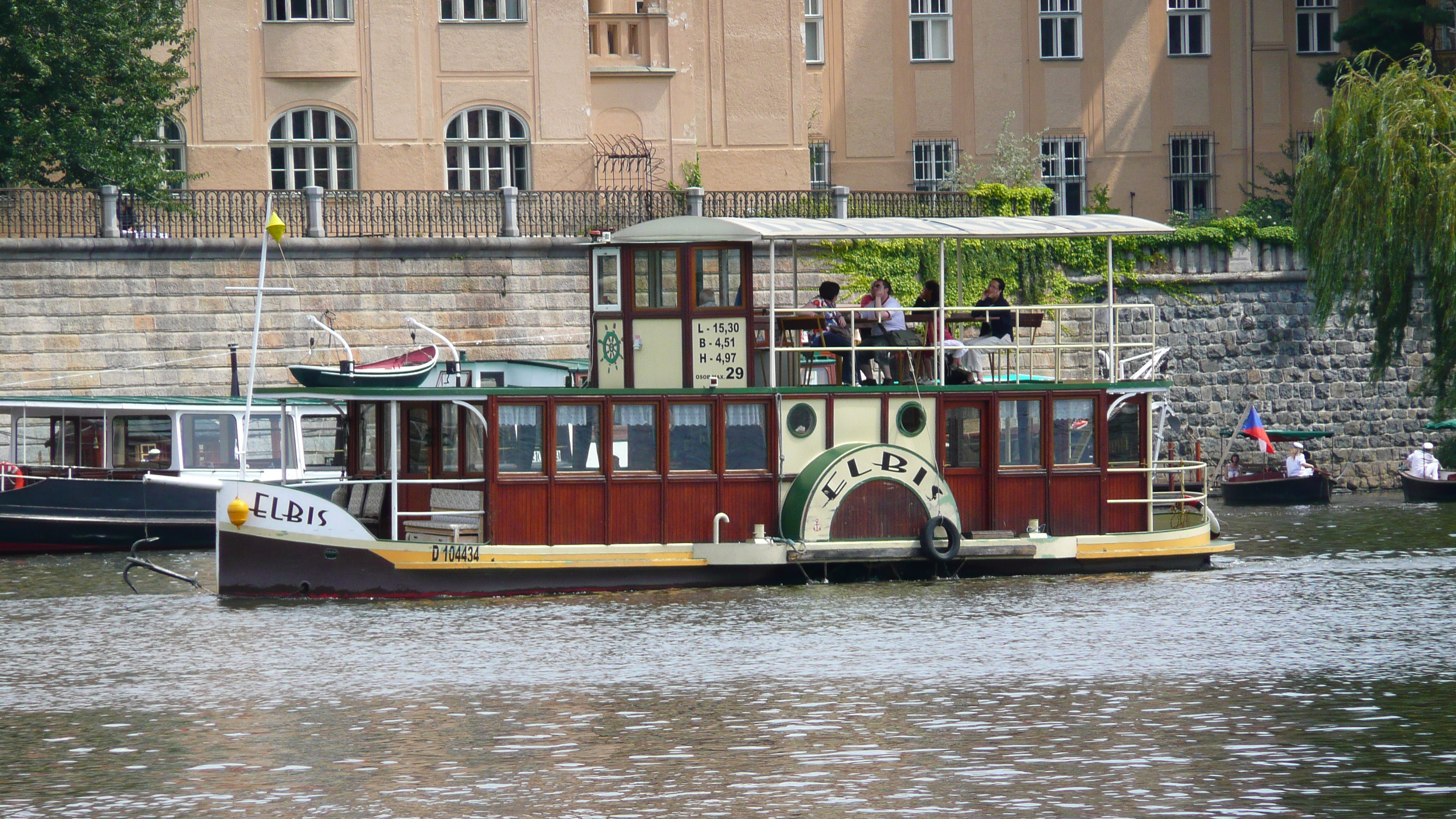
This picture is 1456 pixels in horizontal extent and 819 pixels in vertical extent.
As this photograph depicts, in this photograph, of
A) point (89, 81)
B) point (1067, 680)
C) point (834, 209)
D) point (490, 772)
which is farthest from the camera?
point (834, 209)

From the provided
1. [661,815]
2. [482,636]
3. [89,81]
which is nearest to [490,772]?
[661,815]

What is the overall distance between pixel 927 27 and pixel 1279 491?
16.7 meters

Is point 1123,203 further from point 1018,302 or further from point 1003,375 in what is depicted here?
point 1003,375

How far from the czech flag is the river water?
14.4m

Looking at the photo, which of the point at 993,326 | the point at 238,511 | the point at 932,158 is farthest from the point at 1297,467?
the point at 238,511

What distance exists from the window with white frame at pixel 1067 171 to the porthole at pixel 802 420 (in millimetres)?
26888

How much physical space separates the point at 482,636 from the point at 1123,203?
32316 mm

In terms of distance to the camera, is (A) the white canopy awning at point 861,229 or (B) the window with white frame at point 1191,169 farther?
(B) the window with white frame at point 1191,169

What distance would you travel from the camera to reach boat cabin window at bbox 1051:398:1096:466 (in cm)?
2219

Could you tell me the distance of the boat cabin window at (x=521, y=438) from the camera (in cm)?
2073

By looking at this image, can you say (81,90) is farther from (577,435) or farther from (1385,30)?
(1385,30)

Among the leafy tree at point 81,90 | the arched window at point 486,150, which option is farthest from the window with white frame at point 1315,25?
the leafy tree at point 81,90

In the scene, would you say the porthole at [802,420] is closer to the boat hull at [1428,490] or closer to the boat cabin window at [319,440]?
the boat cabin window at [319,440]

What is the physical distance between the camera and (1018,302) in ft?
129
